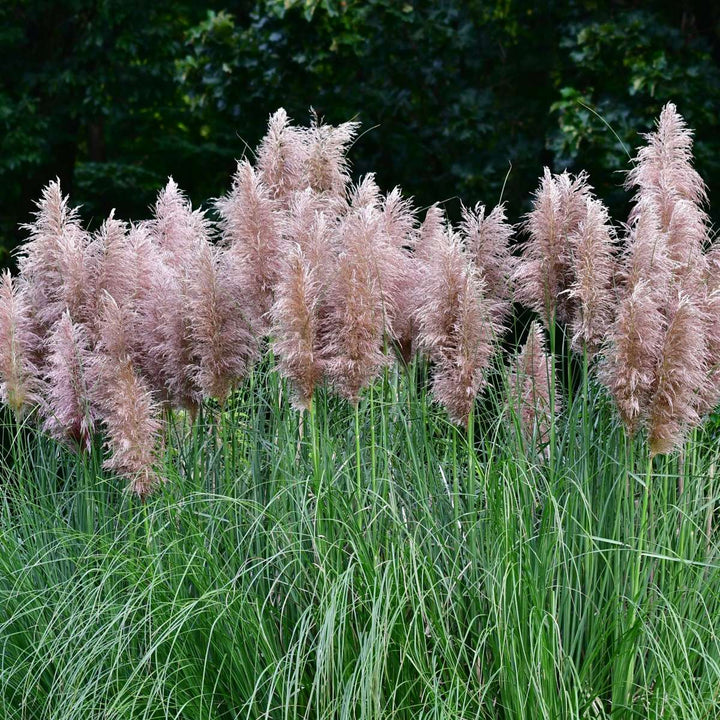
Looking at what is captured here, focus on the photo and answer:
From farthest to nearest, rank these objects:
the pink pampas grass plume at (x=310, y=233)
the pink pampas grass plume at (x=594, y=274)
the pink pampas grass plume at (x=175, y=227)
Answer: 1. the pink pampas grass plume at (x=175, y=227)
2. the pink pampas grass plume at (x=310, y=233)
3. the pink pampas grass plume at (x=594, y=274)

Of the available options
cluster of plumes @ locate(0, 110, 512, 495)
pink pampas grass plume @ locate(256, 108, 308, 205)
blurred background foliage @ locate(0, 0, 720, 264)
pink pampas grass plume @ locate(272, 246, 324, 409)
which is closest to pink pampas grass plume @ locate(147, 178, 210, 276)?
cluster of plumes @ locate(0, 110, 512, 495)

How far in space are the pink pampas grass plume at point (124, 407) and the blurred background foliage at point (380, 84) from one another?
21.9 feet

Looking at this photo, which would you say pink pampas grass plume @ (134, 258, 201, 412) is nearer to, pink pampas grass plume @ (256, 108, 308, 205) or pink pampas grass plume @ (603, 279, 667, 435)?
pink pampas grass plume @ (256, 108, 308, 205)

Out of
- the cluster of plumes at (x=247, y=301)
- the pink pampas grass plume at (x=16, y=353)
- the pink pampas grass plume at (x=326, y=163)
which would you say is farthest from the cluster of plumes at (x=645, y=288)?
the pink pampas grass plume at (x=16, y=353)

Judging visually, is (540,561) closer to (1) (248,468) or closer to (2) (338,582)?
(2) (338,582)

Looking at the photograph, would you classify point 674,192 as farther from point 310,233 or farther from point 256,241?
point 256,241

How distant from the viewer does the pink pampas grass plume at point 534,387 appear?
4457 millimetres

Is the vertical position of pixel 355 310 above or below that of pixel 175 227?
below

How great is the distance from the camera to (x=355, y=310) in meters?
4.00

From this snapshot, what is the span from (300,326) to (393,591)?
1.02 metres

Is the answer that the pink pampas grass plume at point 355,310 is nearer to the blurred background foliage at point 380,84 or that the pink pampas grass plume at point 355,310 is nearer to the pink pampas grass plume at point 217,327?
the pink pampas grass plume at point 217,327

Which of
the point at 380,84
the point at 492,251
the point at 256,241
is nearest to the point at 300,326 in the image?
the point at 256,241

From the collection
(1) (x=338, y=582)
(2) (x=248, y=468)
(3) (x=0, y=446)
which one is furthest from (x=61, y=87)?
(1) (x=338, y=582)

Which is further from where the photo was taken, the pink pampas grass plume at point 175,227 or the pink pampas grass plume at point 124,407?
the pink pampas grass plume at point 175,227
